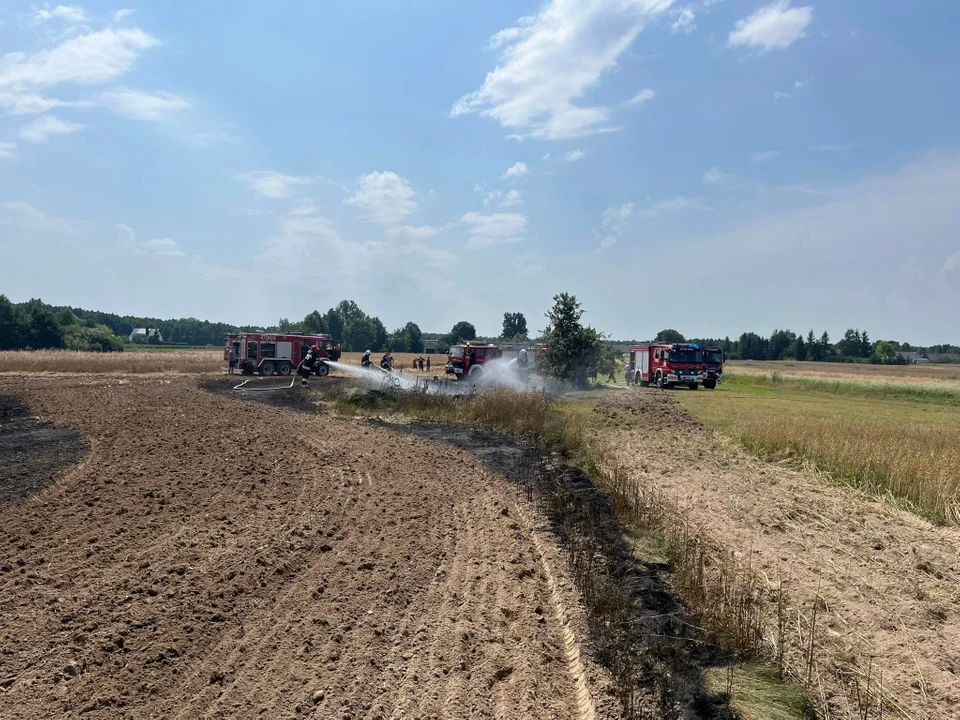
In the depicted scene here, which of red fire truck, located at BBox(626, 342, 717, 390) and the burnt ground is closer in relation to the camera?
the burnt ground

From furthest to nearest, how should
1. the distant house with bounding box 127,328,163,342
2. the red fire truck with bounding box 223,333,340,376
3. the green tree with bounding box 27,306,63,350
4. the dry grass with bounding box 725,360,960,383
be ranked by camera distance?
the distant house with bounding box 127,328,163,342
the green tree with bounding box 27,306,63,350
the dry grass with bounding box 725,360,960,383
the red fire truck with bounding box 223,333,340,376

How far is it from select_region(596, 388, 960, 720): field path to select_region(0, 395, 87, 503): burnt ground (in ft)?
31.3

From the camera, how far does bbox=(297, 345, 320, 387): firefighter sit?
2934cm

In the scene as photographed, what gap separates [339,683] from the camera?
446cm

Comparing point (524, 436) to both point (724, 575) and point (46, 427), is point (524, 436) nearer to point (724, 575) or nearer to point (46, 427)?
point (724, 575)

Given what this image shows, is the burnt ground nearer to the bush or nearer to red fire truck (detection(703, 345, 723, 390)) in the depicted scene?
red fire truck (detection(703, 345, 723, 390))

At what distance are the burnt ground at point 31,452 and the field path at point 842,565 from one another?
9.55 meters

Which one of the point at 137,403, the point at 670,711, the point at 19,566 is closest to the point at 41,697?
the point at 19,566

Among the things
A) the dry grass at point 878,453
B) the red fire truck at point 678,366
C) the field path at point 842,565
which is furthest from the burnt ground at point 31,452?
the red fire truck at point 678,366

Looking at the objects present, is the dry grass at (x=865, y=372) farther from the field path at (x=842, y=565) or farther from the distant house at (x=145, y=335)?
the distant house at (x=145, y=335)

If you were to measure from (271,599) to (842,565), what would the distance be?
21.0 feet

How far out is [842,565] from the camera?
7.52 metres

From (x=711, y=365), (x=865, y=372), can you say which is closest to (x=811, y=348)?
(x=865, y=372)

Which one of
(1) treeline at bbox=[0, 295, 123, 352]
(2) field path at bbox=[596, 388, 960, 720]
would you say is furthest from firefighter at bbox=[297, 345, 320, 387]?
(1) treeline at bbox=[0, 295, 123, 352]
